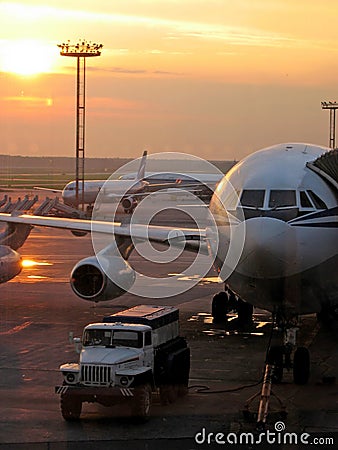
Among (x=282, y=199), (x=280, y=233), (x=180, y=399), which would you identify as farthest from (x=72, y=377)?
(x=282, y=199)

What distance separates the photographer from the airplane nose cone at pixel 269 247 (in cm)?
1905

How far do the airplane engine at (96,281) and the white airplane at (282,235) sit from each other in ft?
19.7

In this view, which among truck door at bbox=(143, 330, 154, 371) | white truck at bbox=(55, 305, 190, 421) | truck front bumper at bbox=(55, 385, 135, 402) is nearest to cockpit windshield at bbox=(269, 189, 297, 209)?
white truck at bbox=(55, 305, 190, 421)

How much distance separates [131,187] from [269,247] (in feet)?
254

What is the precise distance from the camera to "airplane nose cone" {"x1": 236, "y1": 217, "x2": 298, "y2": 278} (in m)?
19.0

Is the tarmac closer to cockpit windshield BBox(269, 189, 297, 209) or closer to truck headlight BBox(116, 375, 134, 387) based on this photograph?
truck headlight BBox(116, 375, 134, 387)

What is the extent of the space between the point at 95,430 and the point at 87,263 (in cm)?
1163

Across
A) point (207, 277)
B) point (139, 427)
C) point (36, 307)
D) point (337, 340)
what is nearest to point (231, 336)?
point (337, 340)

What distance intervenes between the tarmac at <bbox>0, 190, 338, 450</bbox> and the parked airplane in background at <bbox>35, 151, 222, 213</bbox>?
4821cm

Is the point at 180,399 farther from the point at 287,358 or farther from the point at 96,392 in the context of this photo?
the point at 287,358

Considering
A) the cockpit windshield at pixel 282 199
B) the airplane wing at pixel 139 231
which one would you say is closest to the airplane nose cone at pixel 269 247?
the cockpit windshield at pixel 282 199

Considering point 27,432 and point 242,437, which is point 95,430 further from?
point 242,437

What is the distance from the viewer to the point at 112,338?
60.5 ft

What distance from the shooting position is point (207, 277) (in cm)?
3897
